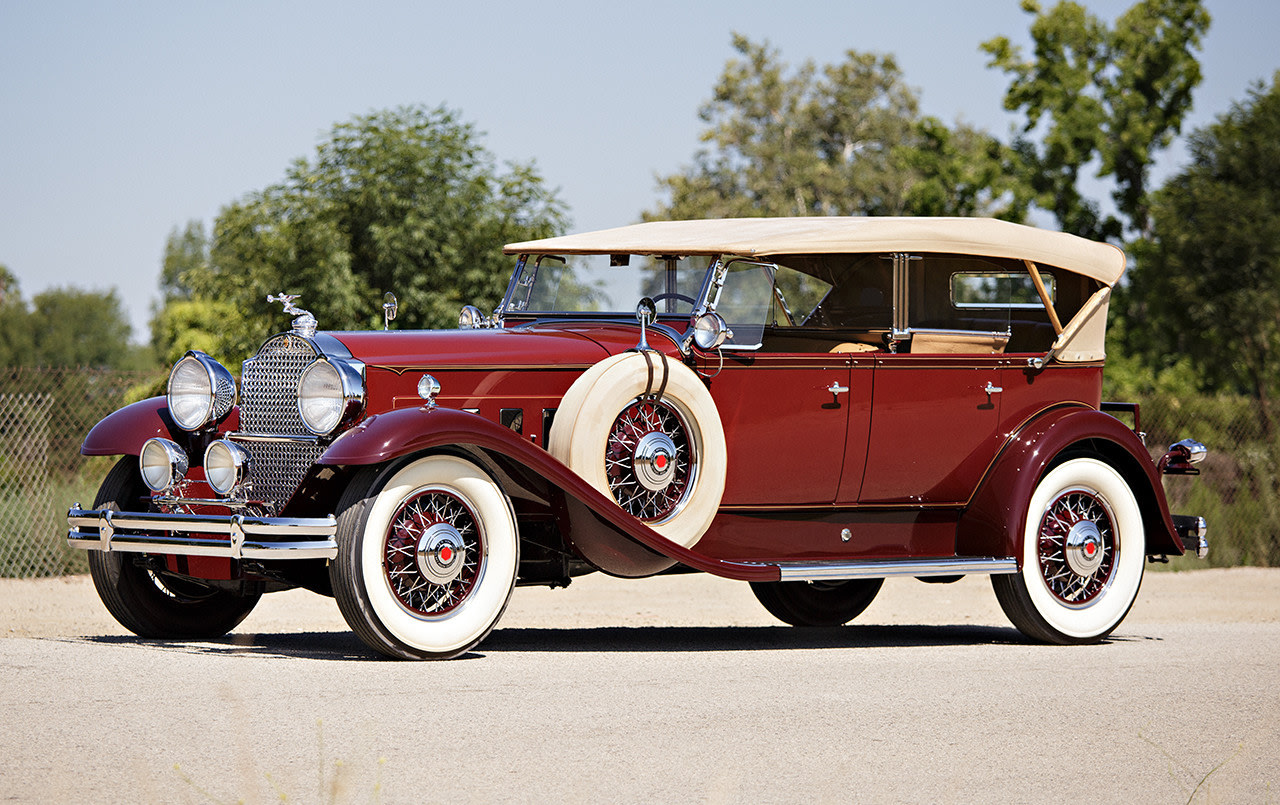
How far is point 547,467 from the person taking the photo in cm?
674

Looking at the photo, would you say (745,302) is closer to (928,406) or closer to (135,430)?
(928,406)

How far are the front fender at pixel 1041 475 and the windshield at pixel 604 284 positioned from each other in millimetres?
1946

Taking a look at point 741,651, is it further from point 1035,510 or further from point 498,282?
point 498,282

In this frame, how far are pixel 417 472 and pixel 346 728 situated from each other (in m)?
1.72

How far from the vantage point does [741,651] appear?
7.48 metres

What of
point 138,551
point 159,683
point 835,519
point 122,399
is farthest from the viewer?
point 122,399

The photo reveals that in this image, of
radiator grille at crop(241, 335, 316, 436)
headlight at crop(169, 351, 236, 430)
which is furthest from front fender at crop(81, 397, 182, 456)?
radiator grille at crop(241, 335, 316, 436)

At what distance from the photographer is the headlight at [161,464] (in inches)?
282

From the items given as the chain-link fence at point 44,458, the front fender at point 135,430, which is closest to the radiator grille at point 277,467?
the front fender at point 135,430

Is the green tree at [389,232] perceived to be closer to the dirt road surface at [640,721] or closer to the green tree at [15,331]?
the dirt road surface at [640,721]

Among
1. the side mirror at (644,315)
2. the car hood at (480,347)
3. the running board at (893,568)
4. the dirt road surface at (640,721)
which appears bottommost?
the dirt road surface at (640,721)

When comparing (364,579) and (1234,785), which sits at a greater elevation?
(364,579)

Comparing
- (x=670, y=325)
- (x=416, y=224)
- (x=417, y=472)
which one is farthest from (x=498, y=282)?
(x=417, y=472)

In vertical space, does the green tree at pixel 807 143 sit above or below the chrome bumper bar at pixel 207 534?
above
